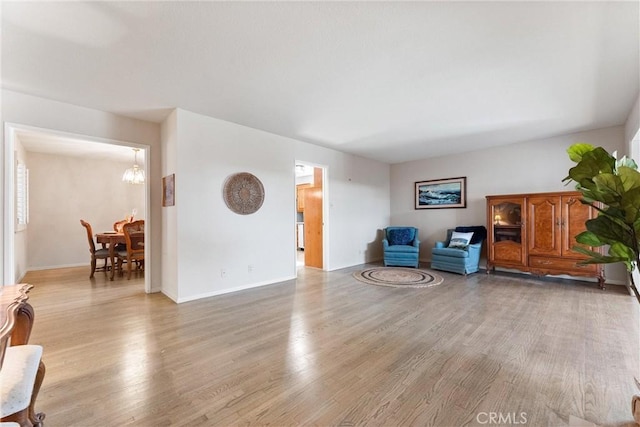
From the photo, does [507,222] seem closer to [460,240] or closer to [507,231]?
[507,231]

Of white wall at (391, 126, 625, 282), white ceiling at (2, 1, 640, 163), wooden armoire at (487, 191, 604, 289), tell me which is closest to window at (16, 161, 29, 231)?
white ceiling at (2, 1, 640, 163)

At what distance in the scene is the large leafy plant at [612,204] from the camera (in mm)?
1110

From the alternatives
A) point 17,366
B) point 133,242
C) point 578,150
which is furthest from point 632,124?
point 133,242

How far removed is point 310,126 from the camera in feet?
13.5

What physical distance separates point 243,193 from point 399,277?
3.06 m

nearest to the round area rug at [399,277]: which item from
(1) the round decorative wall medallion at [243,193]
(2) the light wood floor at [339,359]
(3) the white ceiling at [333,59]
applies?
(2) the light wood floor at [339,359]

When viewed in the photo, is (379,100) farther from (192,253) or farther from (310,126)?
(192,253)

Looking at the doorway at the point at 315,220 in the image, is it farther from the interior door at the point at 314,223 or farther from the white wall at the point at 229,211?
the white wall at the point at 229,211

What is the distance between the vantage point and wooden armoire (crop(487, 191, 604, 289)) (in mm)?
4160

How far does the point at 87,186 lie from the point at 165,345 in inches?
243

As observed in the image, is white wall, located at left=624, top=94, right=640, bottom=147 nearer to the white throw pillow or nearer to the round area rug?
the white throw pillow

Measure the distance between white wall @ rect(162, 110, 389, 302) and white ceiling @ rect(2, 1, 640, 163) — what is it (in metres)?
0.41

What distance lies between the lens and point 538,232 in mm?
4488

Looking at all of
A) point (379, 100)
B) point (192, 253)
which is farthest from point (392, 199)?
point (192, 253)
